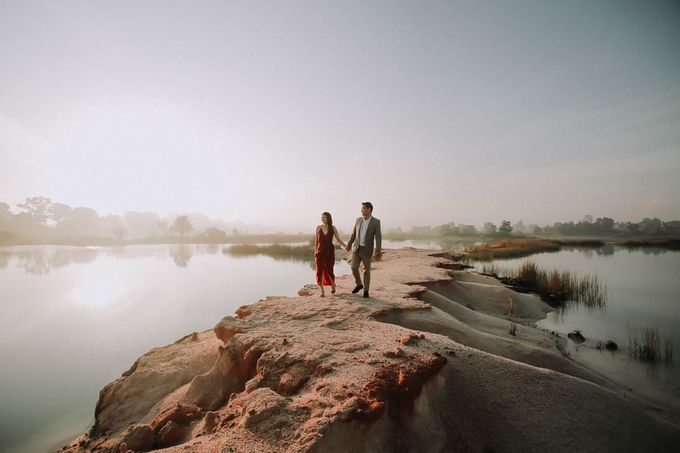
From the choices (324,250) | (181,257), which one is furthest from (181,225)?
→ (324,250)

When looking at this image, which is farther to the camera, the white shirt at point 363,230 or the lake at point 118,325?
the white shirt at point 363,230

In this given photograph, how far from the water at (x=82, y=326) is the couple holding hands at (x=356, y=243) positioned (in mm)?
5138

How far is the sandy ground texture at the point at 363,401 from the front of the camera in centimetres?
241

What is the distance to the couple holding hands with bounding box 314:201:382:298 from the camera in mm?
6723

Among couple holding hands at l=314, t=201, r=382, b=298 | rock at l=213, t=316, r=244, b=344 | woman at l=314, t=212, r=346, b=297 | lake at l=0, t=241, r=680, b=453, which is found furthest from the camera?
woman at l=314, t=212, r=346, b=297

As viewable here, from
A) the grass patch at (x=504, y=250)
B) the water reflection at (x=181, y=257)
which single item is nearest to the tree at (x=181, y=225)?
the water reflection at (x=181, y=257)

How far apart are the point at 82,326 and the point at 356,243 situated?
10628mm

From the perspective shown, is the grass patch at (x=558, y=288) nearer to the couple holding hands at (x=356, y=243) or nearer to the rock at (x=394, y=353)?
the couple holding hands at (x=356, y=243)

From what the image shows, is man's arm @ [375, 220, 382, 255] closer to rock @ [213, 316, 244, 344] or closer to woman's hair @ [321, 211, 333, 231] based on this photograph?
woman's hair @ [321, 211, 333, 231]

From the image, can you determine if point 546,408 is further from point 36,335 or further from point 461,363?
point 36,335

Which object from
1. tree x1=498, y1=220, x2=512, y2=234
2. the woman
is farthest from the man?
tree x1=498, y1=220, x2=512, y2=234

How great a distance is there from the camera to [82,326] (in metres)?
10.0

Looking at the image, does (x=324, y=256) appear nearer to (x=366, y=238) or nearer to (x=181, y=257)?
(x=366, y=238)

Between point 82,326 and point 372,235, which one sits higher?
→ point 372,235
